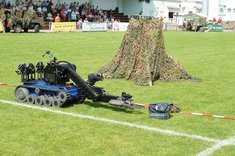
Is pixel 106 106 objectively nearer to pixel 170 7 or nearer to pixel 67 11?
pixel 67 11

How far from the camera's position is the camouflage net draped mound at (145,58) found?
12.3 metres

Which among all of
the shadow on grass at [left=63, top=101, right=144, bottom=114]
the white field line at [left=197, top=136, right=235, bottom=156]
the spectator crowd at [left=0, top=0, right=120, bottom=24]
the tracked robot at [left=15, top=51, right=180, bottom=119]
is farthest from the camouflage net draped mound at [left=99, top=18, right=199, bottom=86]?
the spectator crowd at [left=0, top=0, right=120, bottom=24]

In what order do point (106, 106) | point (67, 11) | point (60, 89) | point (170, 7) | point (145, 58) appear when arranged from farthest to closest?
point (170, 7) < point (67, 11) < point (145, 58) < point (106, 106) < point (60, 89)

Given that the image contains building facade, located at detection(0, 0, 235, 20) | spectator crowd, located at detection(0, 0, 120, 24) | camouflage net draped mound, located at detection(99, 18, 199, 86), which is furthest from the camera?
building facade, located at detection(0, 0, 235, 20)

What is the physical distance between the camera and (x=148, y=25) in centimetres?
1249

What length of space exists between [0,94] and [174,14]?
197 feet

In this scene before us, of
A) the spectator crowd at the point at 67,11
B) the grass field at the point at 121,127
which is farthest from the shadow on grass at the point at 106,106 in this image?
the spectator crowd at the point at 67,11

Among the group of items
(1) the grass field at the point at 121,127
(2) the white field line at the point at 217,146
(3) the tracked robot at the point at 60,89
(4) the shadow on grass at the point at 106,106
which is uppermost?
(3) the tracked robot at the point at 60,89

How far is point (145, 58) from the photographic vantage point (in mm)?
12328

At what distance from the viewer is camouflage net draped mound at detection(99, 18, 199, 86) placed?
486 inches

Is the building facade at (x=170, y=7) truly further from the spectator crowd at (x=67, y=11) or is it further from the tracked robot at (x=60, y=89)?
the tracked robot at (x=60, y=89)

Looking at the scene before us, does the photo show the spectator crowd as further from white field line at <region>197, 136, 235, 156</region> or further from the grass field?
white field line at <region>197, 136, 235, 156</region>

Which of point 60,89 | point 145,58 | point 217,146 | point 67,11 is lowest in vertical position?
point 217,146

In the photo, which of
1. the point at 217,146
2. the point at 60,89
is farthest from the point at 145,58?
the point at 217,146
